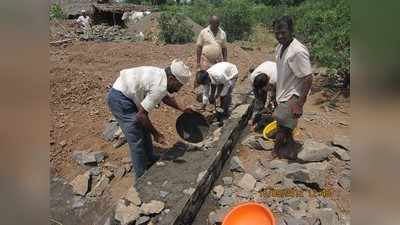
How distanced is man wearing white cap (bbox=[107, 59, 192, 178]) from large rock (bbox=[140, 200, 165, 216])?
85 centimetres

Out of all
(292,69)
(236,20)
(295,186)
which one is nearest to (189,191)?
(295,186)

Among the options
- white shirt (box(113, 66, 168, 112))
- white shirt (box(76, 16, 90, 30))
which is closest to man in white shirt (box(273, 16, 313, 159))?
white shirt (box(113, 66, 168, 112))

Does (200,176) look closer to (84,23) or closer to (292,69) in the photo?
(292,69)

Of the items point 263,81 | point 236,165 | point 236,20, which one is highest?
point 236,20

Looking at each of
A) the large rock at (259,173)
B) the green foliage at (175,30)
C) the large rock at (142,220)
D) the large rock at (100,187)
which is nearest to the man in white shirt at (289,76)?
the large rock at (259,173)

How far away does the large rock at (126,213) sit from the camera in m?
3.32

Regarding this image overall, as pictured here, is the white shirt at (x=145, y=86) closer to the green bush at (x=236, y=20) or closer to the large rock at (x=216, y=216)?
the large rock at (x=216, y=216)

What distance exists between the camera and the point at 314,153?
190 inches

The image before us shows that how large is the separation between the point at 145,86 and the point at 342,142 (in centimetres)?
273

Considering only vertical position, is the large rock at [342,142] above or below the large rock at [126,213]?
below

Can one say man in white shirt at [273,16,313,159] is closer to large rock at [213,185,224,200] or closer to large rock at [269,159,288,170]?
large rock at [269,159,288,170]

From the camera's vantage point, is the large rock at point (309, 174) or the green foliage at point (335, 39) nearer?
the large rock at point (309, 174)

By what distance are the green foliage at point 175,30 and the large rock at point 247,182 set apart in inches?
428
